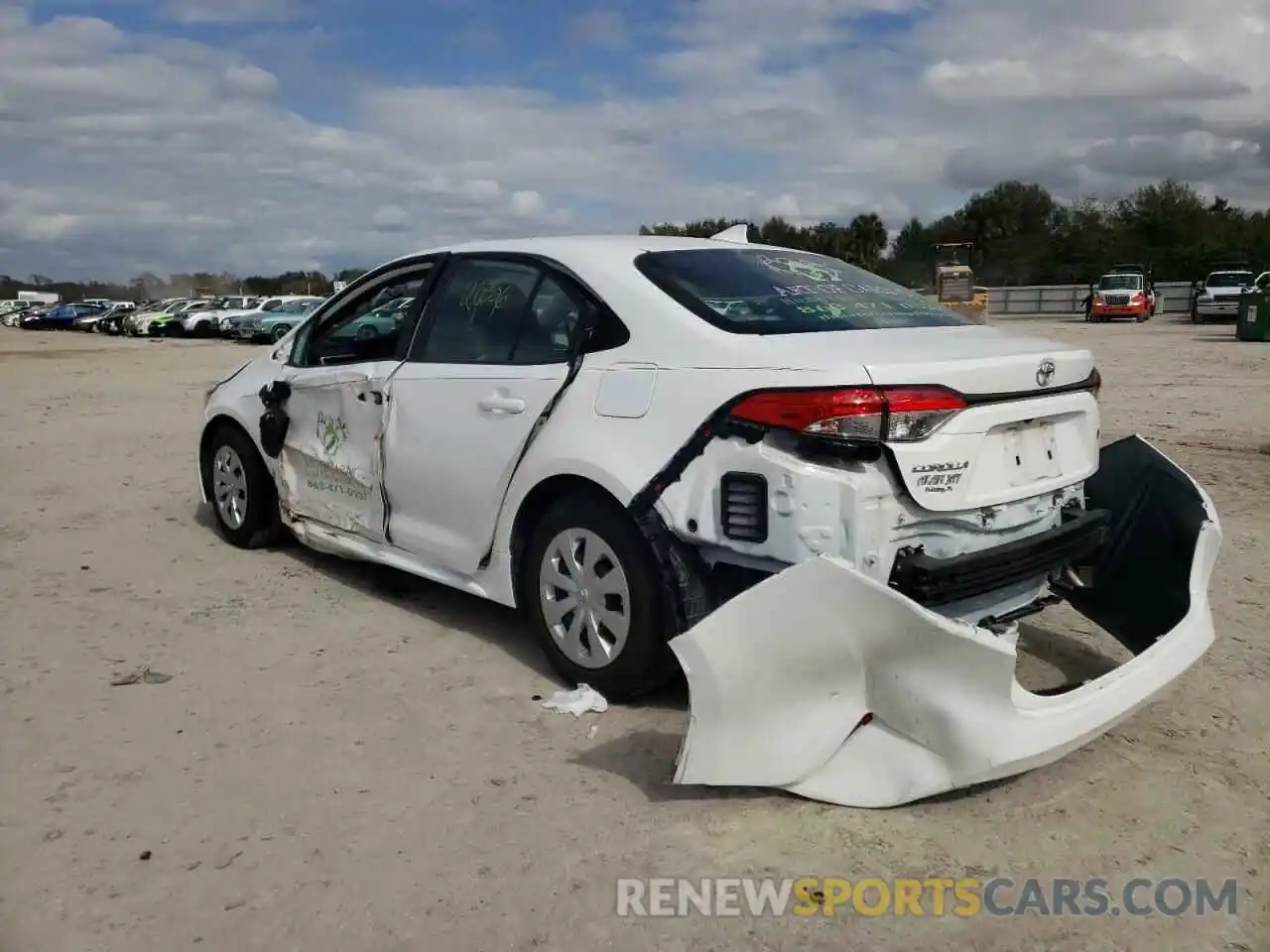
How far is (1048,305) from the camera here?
53812 mm

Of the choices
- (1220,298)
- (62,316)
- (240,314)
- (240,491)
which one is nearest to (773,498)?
(240,491)

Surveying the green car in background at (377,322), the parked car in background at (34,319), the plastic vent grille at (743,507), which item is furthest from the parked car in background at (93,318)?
the plastic vent grille at (743,507)

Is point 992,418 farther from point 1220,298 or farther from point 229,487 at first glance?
point 1220,298

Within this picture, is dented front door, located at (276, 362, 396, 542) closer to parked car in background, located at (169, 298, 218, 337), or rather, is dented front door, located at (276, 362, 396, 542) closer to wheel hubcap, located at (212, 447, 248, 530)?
wheel hubcap, located at (212, 447, 248, 530)

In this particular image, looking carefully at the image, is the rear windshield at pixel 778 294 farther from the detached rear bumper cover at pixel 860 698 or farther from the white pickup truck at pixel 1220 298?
the white pickup truck at pixel 1220 298

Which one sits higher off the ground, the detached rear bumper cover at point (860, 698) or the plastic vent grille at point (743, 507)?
the plastic vent grille at point (743, 507)

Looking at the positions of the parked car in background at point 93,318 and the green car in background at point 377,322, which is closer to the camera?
the green car in background at point 377,322

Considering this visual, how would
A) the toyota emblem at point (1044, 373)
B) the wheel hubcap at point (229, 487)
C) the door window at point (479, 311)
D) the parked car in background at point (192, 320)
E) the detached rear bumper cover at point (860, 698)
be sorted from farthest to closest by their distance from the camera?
1. the parked car in background at point (192, 320)
2. the wheel hubcap at point (229, 487)
3. the door window at point (479, 311)
4. the toyota emblem at point (1044, 373)
5. the detached rear bumper cover at point (860, 698)

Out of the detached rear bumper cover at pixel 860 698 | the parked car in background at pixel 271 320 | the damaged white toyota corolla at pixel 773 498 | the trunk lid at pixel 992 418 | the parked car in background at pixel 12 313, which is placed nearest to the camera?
the detached rear bumper cover at pixel 860 698

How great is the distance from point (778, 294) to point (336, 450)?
2405 millimetres

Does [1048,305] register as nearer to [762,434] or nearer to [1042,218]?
[1042,218]

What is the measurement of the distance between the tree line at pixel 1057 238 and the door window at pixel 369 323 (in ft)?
143

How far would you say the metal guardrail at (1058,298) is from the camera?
51656 mm

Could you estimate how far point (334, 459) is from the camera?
5.29 m
